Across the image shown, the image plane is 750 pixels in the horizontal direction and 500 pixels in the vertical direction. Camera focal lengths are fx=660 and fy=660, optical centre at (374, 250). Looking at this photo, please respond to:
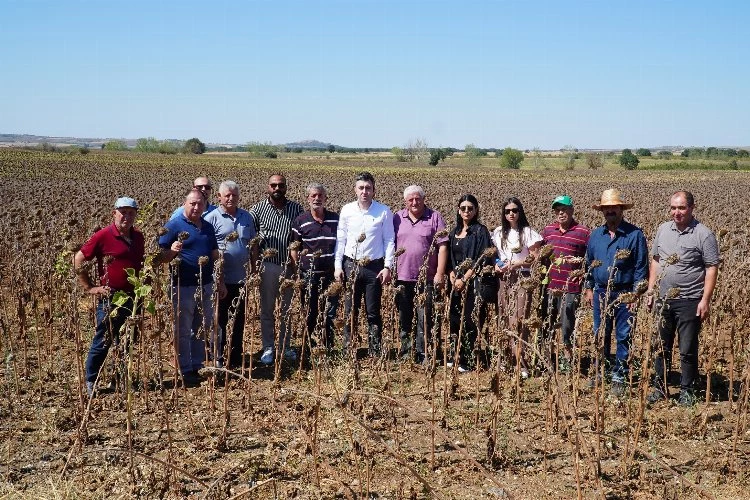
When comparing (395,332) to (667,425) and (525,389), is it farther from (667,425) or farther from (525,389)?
(667,425)

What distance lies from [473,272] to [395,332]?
2011 mm

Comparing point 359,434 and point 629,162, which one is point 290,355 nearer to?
point 359,434

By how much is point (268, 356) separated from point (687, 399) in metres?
4.19

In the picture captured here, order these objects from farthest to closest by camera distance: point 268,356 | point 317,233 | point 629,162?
point 629,162
point 268,356
point 317,233

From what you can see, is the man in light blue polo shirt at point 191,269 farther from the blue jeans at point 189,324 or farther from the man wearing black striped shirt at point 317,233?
A: the man wearing black striped shirt at point 317,233

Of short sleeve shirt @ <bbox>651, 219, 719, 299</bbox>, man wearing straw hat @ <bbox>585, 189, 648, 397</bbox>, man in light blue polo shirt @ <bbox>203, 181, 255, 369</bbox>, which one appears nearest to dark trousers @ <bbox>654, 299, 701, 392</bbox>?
short sleeve shirt @ <bbox>651, 219, 719, 299</bbox>

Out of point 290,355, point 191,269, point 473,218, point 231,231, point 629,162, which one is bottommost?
point 290,355

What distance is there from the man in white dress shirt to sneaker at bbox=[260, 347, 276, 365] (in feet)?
2.93

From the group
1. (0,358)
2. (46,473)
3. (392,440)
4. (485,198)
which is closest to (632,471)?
(392,440)

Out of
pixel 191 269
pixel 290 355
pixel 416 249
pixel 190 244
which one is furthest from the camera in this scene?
pixel 290 355

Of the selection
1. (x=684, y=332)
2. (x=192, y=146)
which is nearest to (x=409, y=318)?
(x=684, y=332)

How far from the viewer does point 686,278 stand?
5.76 m

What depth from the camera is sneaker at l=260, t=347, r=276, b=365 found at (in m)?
7.20

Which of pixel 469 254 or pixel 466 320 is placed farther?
pixel 466 320
